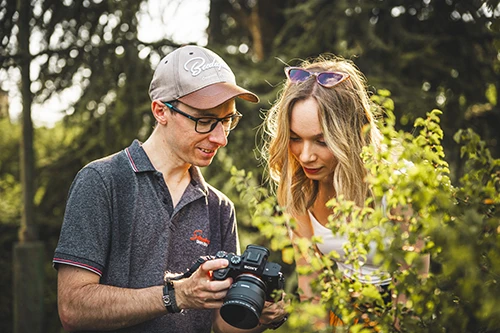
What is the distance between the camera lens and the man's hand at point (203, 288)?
2029 mm

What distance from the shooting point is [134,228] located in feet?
7.33

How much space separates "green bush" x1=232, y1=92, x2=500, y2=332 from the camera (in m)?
1.08

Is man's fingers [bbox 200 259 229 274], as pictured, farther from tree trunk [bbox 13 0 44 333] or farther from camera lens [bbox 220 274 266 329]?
tree trunk [bbox 13 0 44 333]

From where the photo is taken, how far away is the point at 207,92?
2389 mm

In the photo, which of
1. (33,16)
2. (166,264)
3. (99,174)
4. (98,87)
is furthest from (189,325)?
(33,16)

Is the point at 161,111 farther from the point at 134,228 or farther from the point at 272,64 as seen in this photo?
the point at 272,64

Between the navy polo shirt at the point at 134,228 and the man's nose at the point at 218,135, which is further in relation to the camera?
the man's nose at the point at 218,135

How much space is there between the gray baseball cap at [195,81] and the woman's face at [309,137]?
10.8 inches

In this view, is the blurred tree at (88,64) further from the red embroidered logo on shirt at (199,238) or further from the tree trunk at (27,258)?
the red embroidered logo on shirt at (199,238)

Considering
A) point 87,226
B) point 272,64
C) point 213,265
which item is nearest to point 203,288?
point 213,265

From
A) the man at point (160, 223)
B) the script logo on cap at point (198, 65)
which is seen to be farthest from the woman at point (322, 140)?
the script logo on cap at point (198, 65)

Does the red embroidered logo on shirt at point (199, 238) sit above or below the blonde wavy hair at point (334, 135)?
below

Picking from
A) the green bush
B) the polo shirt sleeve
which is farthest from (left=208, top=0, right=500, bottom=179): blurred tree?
the green bush

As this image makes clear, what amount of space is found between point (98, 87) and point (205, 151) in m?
2.96
